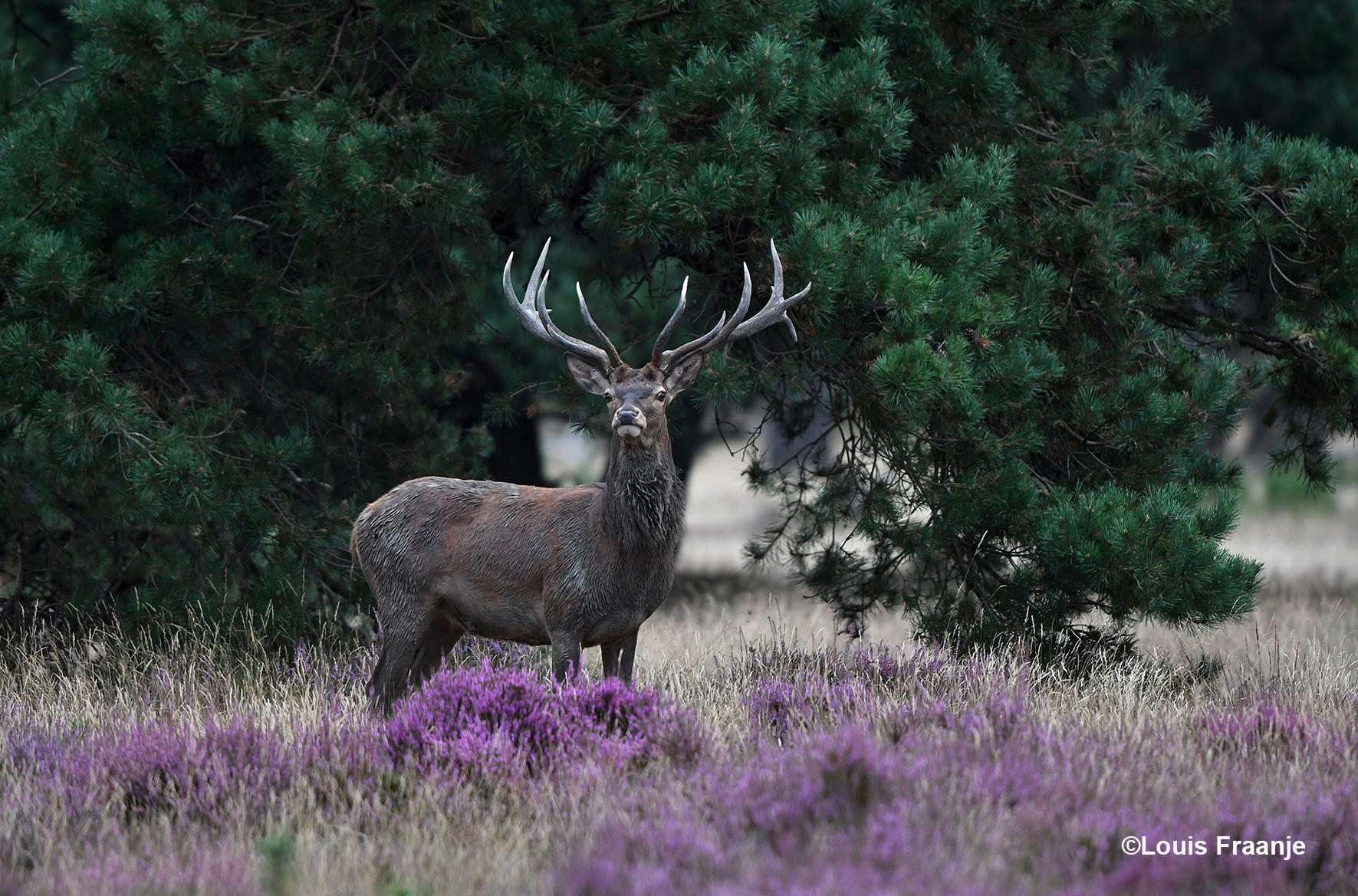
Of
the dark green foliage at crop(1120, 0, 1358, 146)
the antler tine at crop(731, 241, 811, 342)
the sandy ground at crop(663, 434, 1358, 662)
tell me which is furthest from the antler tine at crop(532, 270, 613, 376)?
the dark green foliage at crop(1120, 0, 1358, 146)

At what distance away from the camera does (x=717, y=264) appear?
776cm

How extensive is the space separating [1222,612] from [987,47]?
3.48 metres

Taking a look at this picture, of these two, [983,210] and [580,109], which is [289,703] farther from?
[983,210]

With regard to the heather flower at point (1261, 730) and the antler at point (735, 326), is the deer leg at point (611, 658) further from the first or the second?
the heather flower at point (1261, 730)

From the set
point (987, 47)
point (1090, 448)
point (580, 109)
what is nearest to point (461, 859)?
point (580, 109)

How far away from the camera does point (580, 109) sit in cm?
717

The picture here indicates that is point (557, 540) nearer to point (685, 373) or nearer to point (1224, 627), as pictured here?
point (685, 373)

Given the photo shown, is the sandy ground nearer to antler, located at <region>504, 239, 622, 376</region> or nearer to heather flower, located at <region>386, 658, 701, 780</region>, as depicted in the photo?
heather flower, located at <region>386, 658, 701, 780</region>

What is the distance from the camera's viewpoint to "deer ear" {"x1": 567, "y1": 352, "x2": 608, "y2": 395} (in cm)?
635

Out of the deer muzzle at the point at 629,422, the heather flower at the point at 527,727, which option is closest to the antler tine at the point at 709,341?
the deer muzzle at the point at 629,422

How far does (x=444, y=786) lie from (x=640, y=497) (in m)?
1.75

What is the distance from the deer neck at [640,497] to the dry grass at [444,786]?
833 millimetres

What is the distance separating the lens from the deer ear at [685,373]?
6.32m

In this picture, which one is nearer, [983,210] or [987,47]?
[983,210]
